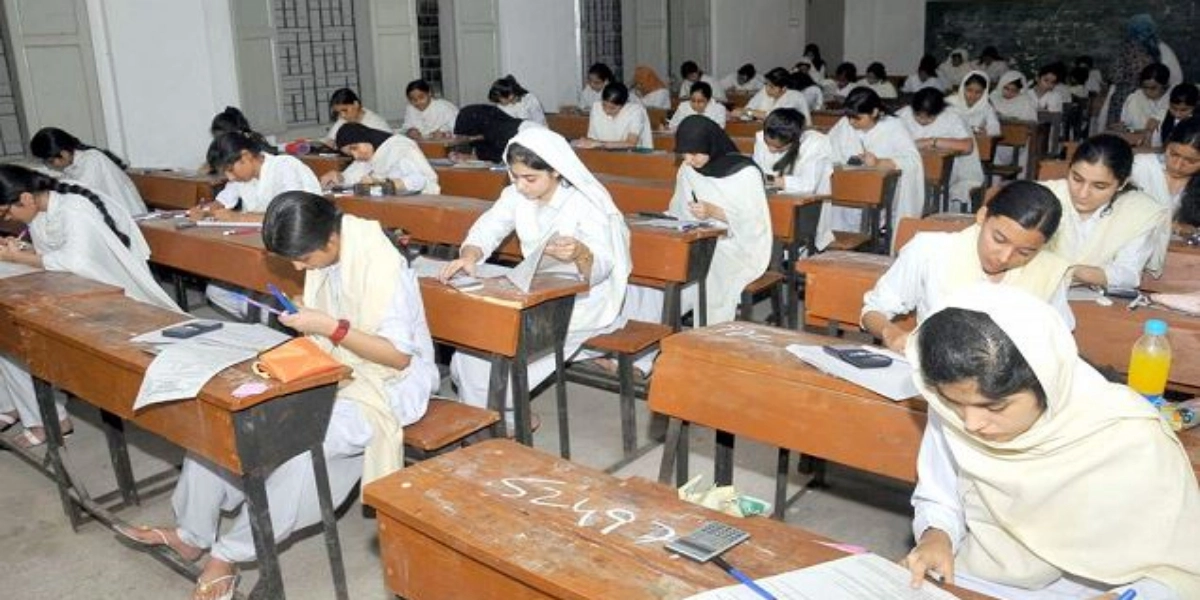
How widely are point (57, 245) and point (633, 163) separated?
13.2ft

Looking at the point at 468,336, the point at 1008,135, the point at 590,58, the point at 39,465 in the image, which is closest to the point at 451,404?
the point at 468,336

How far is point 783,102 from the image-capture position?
9430 millimetres

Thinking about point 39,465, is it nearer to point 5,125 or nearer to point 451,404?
point 451,404

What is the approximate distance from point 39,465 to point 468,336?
1.93 metres

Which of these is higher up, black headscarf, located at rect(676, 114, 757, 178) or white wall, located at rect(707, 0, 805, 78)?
white wall, located at rect(707, 0, 805, 78)

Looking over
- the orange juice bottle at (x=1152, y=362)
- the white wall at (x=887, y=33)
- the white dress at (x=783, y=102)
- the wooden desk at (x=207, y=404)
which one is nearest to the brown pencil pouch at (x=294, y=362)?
the wooden desk at (x=207, y=404)

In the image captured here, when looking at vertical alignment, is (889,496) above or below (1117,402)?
below

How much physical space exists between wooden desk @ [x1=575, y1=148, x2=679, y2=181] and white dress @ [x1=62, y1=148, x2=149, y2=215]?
3128mm

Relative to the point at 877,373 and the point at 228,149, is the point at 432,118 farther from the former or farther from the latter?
the point at 877,373

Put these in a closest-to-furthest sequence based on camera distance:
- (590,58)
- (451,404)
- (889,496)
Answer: (451,404) < (889,496) < (590,58)

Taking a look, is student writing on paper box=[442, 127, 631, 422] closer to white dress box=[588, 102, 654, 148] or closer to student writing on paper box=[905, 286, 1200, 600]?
student writing on paper box=[905, 286, 1200, 600]

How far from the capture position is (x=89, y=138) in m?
7.41

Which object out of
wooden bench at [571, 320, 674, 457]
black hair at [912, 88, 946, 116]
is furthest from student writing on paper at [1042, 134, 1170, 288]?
black hair at [912, 88, 946, 116]

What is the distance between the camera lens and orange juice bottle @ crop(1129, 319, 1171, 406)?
2260 millimetres
